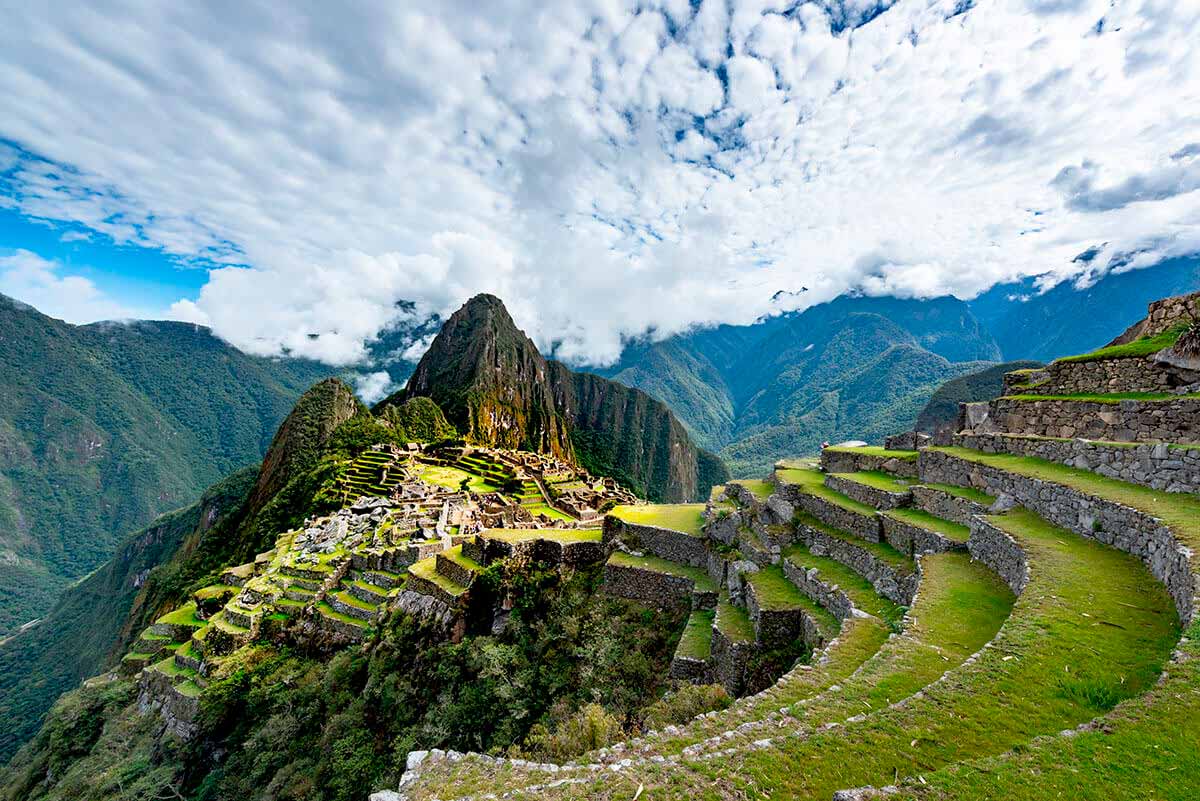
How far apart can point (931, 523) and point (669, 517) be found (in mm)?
11041

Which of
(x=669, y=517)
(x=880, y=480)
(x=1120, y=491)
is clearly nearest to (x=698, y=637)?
(x=880, y=480)

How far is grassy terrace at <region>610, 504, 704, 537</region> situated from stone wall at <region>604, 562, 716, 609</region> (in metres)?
2.12

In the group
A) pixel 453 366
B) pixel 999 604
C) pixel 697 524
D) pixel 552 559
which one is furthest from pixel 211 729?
pixel 453 366

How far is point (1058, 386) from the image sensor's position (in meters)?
14.1

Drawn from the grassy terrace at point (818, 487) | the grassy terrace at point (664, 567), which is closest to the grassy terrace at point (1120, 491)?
the grassy terrace at point (818, 487)

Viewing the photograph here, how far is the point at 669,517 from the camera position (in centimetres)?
2148

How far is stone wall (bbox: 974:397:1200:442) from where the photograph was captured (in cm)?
1061

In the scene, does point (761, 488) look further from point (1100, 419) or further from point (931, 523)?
point (1100, 419)

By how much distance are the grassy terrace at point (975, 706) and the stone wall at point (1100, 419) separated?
601 centimetres

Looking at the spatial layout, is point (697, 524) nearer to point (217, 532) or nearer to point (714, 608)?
point (714, 608)

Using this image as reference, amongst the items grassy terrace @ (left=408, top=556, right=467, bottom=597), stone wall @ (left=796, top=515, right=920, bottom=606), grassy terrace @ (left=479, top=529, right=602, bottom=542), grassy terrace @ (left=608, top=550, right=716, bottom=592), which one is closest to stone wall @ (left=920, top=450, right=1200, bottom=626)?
stone wall @ (left=796, top=515, right=920, bottom=606)

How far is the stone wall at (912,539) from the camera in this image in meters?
Answer: 10.8

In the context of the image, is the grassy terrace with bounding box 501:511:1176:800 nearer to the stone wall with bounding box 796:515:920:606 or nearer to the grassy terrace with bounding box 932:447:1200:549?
the grassy terrace with bounding box 932:447:1200:549

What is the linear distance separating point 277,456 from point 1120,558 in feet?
391
